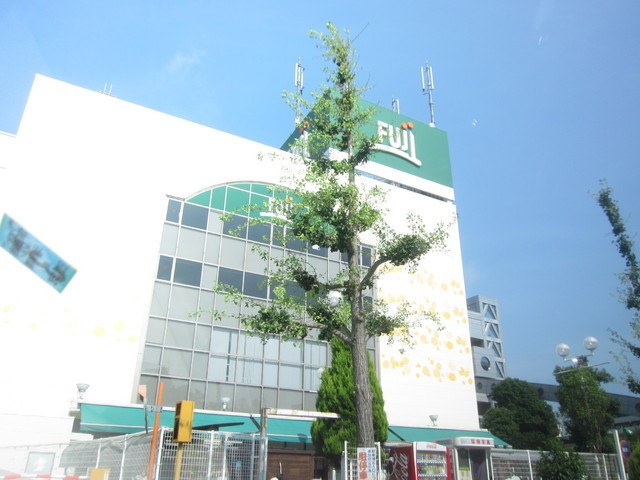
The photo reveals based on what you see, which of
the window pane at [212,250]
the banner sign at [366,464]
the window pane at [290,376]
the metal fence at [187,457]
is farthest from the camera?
the window pane at [212,250]

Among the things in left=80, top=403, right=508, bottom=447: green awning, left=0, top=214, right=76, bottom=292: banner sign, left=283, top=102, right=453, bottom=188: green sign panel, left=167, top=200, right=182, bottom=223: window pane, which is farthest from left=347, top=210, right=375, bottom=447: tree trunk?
left=283, top=102, right=453, bottom=188: green sign panel

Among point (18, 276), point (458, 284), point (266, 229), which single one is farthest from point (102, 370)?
point (458, 284)

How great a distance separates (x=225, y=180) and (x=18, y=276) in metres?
7.40

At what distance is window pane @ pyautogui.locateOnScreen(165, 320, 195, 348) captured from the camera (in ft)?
51.2

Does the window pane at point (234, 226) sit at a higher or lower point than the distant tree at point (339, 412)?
higher

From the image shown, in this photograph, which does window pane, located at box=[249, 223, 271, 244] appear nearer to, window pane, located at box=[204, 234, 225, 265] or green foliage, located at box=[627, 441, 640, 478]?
window pane, located at box=[204, 234, 225, 265]

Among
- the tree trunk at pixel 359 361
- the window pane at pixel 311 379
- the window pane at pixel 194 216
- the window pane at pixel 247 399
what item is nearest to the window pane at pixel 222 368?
the window pane at pixel 247 399

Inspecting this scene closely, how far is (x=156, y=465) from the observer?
7.17 meters

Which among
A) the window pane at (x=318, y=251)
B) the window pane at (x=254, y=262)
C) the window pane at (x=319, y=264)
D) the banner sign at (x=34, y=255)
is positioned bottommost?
the banner sign at (x=34, y=255)

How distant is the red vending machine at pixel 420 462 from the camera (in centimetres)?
1302

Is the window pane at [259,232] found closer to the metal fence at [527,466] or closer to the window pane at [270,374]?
the window pane at [270,374]

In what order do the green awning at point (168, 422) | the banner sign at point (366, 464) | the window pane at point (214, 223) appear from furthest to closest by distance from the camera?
the window pane at point (214, 223) < the green awning at point (168, 422) < the banner sign at point (366, 464)

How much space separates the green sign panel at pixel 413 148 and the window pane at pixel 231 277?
875cm

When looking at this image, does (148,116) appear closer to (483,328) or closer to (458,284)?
(458,284)
